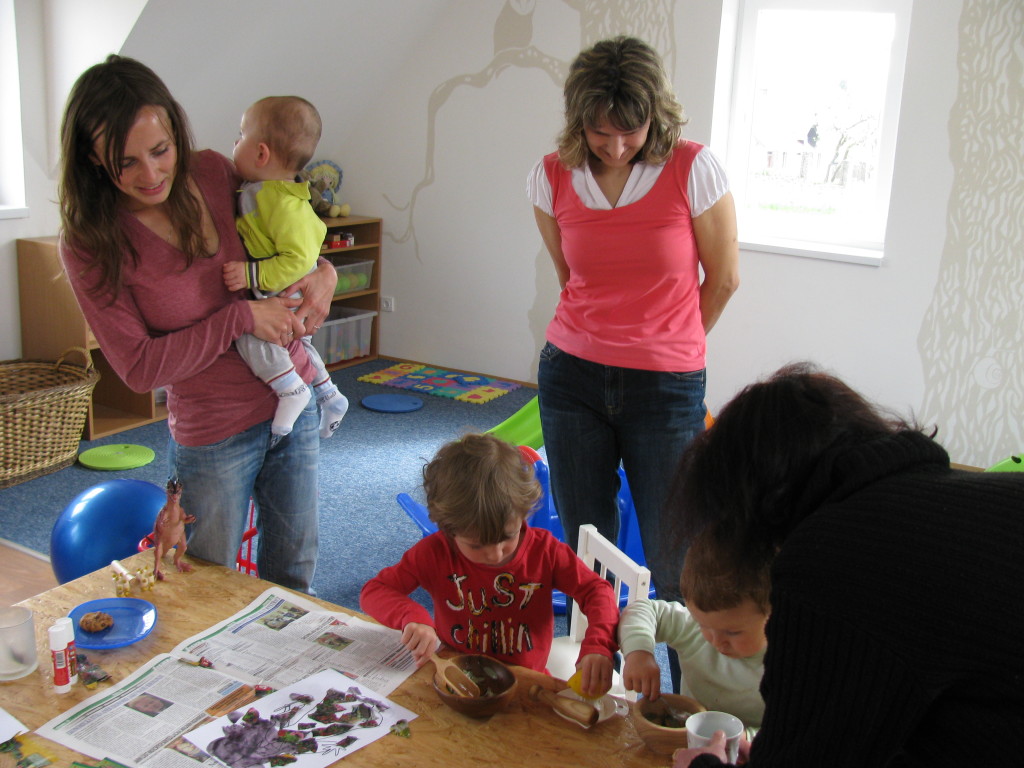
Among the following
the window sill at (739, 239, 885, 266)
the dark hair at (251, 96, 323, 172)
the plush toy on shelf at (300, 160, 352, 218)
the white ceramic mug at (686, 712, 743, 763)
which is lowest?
the white ceramic mug at (686, 712, 743, 763)

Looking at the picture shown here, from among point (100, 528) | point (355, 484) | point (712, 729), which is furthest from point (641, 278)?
point (355, 484)

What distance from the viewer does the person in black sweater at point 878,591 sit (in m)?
0.72

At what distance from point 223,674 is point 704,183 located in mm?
1187

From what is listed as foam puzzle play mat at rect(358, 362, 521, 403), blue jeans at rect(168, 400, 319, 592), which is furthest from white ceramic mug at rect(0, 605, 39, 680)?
foam puzzle play mat at rect(358, 362, 521, 403)

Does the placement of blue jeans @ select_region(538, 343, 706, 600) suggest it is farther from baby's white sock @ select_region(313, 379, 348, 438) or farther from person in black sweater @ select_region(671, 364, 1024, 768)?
person in black sweater @ select_region(671, 364, 1024, 768)

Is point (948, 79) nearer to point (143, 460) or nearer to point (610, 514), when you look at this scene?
point (610, 514)

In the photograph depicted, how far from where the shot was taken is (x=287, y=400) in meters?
1.71

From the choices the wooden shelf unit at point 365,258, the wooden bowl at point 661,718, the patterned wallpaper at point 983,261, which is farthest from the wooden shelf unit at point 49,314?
the patterned wallpaper at point 983,261

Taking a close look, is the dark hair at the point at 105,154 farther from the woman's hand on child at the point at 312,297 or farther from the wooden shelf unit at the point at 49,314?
the wooden shelf unit at the point at 49,314

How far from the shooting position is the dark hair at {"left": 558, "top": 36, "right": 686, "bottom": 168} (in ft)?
5.59

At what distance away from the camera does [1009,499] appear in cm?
76

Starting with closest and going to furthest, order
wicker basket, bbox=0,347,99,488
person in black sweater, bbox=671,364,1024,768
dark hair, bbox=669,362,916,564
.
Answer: person in black sweater, bbox=671,364,1024,768 → dark hair, bbox=669,362,916,564 → wicker basket, bbox=0,347,99,488

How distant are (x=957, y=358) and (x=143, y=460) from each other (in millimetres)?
3219

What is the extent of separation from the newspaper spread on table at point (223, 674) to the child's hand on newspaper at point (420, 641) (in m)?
0.02
